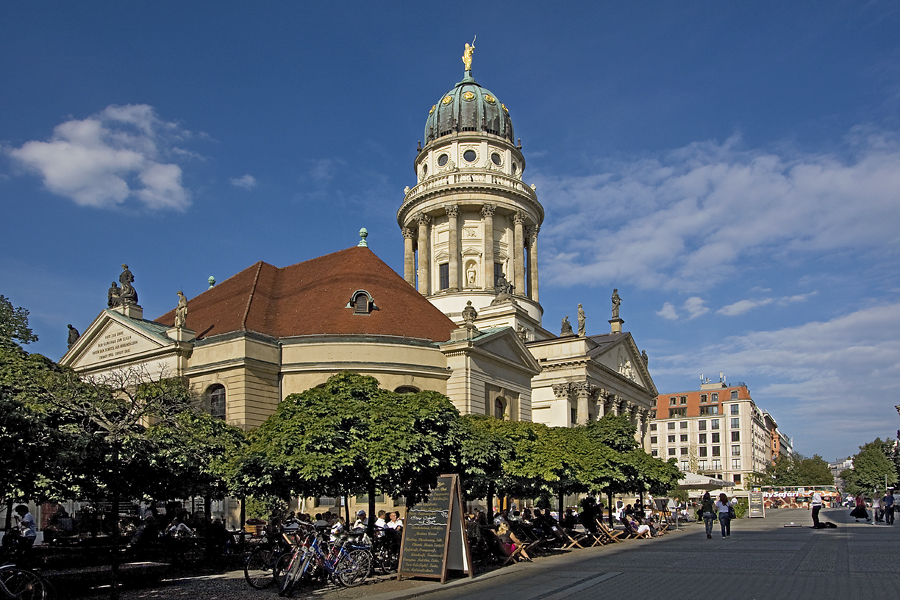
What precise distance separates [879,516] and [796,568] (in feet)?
98.5

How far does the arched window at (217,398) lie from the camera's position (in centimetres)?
3641

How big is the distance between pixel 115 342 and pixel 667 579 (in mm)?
32623

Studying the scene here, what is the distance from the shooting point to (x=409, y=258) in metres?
72.9

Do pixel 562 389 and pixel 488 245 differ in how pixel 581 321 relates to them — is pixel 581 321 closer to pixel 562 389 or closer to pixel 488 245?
pixel 562 389

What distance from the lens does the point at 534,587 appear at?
1569 cm

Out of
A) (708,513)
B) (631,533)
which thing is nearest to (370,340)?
(631,533)

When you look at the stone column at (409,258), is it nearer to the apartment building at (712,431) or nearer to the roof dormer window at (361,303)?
the roof dormer window at (361,303)

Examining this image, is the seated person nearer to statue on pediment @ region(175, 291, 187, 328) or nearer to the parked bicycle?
the parked bicycle

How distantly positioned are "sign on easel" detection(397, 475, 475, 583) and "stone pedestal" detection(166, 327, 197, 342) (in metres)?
24.2

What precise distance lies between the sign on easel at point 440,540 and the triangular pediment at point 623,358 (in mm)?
43765

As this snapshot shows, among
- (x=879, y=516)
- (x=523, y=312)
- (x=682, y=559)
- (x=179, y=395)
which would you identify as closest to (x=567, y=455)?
(x=682, y=559)

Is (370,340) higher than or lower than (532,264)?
lower

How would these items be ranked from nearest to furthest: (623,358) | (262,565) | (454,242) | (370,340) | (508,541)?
(262,565)
(508,541)
(370,340)
(454,242)
(623,358)

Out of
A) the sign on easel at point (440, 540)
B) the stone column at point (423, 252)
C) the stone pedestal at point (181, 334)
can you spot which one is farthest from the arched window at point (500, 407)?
the stone column at point (423, 252)
